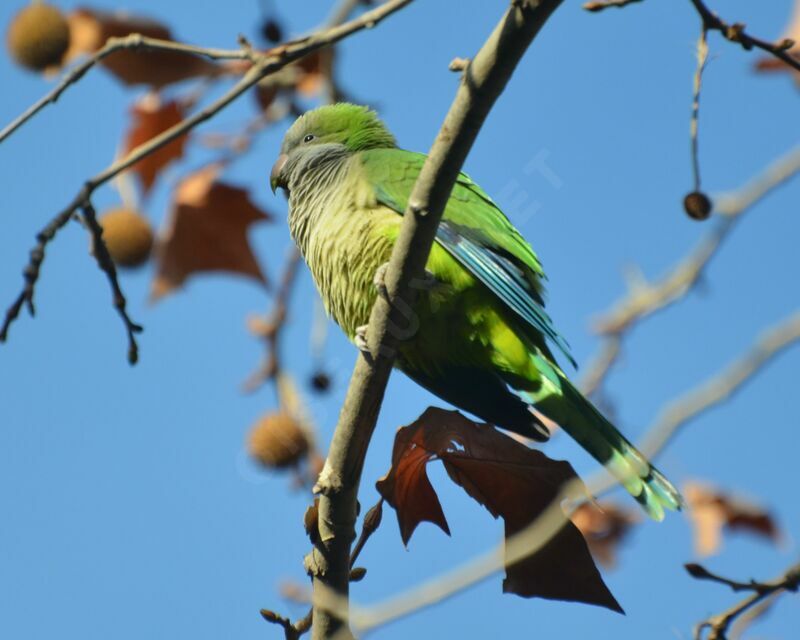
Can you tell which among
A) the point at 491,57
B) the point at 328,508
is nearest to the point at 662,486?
the point at 328,508

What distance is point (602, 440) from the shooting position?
13.0 ft

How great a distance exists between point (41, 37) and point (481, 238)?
85.9 inches

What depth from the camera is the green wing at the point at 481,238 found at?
13.5 feet

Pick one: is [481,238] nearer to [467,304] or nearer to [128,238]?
[467,304]

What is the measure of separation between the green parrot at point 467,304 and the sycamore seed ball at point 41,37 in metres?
1.32

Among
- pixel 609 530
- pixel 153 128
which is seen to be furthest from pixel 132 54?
pixel 609 530

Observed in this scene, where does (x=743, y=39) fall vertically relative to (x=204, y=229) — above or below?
below

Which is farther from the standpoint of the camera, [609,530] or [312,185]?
[609,530]

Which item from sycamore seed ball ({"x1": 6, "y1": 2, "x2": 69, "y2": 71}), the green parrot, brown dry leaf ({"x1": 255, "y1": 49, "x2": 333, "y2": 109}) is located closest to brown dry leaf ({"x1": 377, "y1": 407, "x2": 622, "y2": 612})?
the green parrot

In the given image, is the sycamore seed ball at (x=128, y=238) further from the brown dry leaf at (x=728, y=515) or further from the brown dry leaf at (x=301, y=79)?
the brown dry leaf at (x=728, y=515)

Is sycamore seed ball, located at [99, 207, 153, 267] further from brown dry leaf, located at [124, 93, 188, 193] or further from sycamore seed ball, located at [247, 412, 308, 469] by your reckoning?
sycamore seed ball, located at [247, 412, 308, 469]

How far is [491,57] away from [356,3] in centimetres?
221

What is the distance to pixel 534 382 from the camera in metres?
4.17

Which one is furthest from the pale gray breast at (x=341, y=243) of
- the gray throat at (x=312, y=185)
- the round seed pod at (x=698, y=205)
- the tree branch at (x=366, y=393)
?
the round seed pod at (x=698, y=205)
